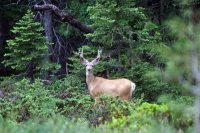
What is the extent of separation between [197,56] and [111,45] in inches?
300

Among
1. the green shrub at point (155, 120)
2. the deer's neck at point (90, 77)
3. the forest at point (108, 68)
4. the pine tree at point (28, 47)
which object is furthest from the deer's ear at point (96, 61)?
the green shrub at point (155, 120)

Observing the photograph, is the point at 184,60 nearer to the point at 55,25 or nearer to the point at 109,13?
the point at 109,13

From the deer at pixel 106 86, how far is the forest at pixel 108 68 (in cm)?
4

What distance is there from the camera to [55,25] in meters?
21.6

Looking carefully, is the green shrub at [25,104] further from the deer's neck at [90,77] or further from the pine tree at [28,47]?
the pine tree at [28,47]

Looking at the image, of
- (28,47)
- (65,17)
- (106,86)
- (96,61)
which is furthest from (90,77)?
(65,17)

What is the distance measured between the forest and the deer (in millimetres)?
40

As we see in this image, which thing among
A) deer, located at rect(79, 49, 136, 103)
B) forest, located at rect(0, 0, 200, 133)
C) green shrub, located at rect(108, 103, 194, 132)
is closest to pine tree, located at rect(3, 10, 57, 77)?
forest, located at rect(0, 0, 200, 133)

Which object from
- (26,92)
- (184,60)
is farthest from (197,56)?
(26,92)

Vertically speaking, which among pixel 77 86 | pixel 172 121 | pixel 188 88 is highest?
pixel 188 88

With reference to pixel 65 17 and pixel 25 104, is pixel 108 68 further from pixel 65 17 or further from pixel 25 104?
pixel 25 104

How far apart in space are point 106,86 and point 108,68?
4.22 feet

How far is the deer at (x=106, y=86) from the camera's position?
470 inches

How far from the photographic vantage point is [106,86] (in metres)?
12.3
